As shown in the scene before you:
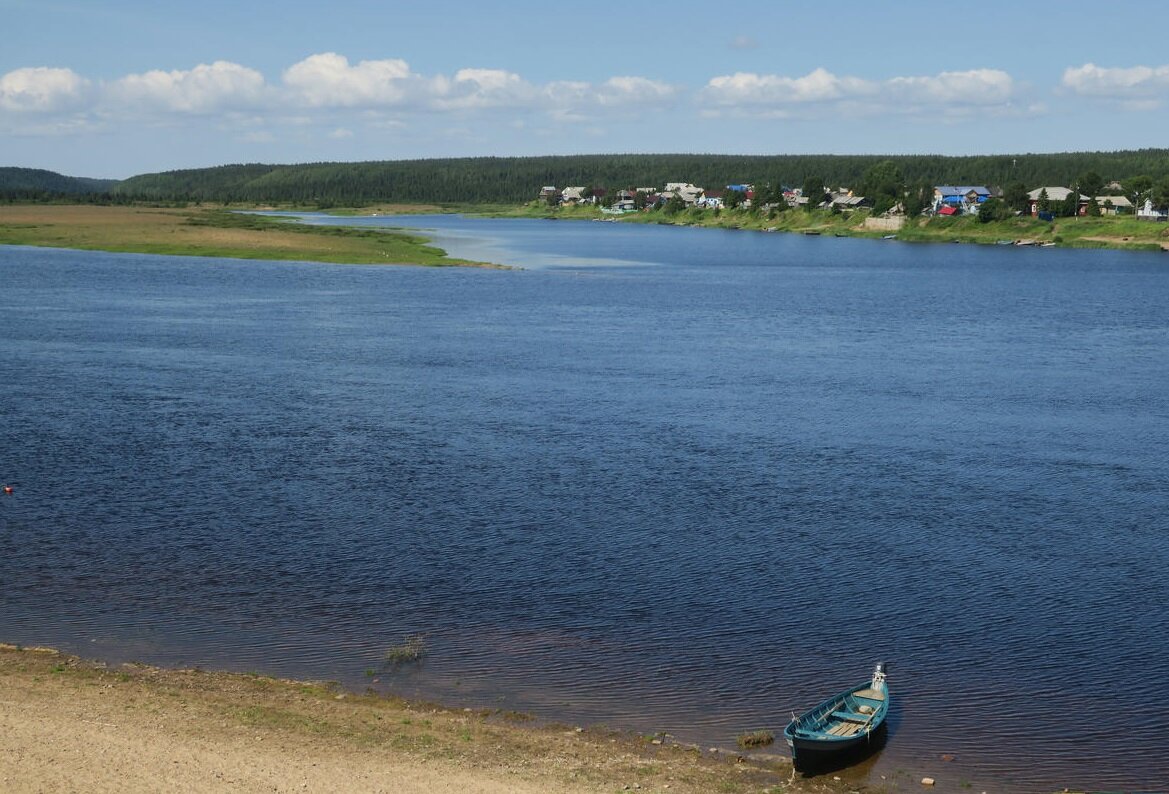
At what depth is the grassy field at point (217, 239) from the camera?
4961 inches

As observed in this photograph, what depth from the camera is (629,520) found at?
115 feet

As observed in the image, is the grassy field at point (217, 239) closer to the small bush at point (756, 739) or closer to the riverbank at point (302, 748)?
the riverbank at point (302, 748)

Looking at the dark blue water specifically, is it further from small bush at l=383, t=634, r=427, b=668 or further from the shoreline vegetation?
the shoreline vegetation

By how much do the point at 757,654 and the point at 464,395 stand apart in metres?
28.7

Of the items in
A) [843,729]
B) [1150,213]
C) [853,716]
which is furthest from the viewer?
[1150,213]

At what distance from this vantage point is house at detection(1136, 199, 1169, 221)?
17738cm

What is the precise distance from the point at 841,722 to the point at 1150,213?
7094 inches

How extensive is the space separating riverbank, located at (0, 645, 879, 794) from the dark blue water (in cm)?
139

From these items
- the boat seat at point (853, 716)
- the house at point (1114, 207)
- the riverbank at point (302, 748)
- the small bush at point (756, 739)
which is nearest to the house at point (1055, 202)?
the house at point (1114, 207)

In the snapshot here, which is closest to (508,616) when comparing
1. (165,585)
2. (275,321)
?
(165,585)

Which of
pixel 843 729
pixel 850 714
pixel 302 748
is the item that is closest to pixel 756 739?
pixel 843 729

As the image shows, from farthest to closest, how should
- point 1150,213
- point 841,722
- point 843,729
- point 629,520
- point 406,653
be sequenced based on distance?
point 1150,213
point 629,520
point 406,653
point 841,722
point 843,729

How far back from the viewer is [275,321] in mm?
75250

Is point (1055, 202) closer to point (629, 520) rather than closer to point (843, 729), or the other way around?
point (629, 520)
